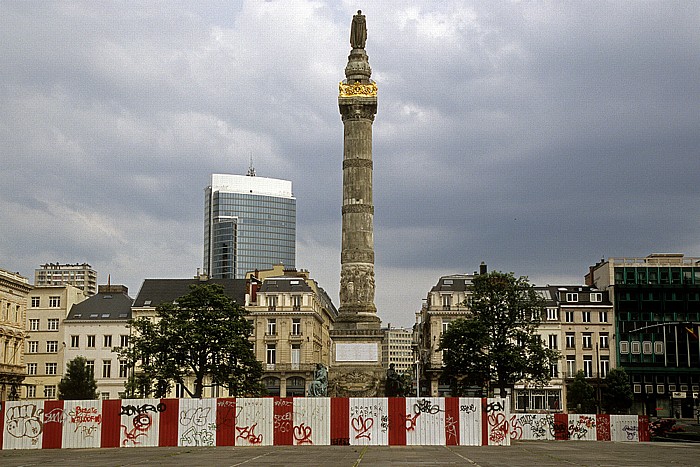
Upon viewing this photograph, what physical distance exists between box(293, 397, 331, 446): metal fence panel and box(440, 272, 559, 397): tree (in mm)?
25164

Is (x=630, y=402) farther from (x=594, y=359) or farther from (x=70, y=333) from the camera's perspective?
(x=70, y=333)

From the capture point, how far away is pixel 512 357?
63.9 metres

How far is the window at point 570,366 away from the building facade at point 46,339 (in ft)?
160

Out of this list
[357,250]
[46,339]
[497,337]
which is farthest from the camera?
[46,339]

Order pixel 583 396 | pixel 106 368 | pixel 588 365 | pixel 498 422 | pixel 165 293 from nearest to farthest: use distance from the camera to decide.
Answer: pixel 498 422, pixel 583 396, pixel 106 368, pixel 588 365, pixel 165 293

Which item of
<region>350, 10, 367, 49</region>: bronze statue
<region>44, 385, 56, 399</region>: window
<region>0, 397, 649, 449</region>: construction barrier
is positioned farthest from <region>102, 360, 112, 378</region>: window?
<region>0, 397, 649, 449</region>: construction barrier

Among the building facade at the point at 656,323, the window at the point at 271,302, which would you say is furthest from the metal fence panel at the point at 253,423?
the building facade at the point at 656,323

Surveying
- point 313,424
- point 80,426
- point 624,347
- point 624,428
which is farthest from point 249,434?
point 624,347

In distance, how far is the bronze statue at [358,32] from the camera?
6562 centimetres

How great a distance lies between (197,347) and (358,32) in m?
24.5

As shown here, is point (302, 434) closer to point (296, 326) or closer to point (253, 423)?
point (253, 423)

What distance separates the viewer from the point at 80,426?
135 feet

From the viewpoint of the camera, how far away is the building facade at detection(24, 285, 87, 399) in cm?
9094

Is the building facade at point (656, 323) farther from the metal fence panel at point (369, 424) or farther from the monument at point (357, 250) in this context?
the metal fence panel at point (369, 424)
